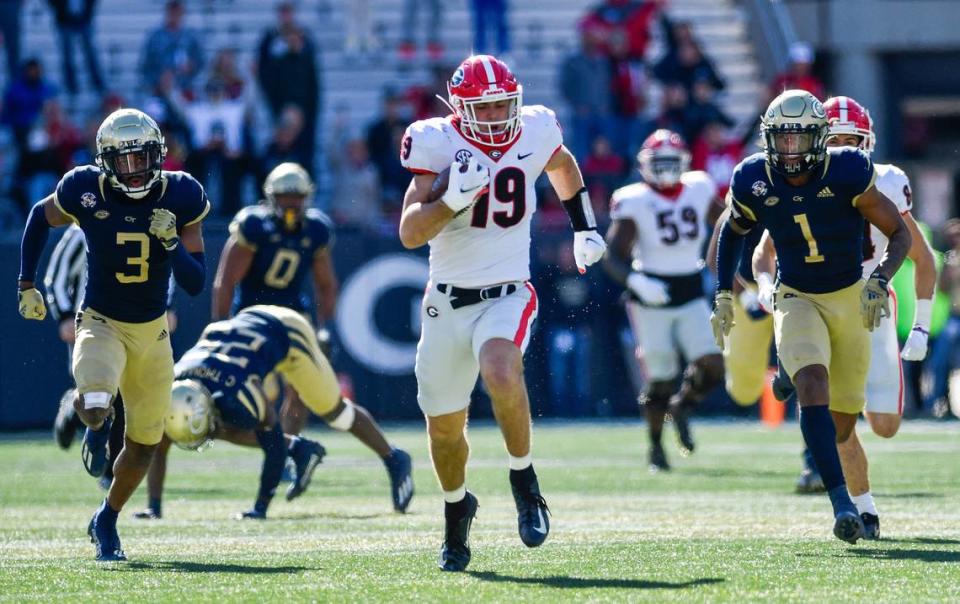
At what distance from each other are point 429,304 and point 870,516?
1.89 m

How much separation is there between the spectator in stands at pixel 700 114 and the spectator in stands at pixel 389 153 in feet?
8.63

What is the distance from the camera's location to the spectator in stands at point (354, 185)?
634 inches

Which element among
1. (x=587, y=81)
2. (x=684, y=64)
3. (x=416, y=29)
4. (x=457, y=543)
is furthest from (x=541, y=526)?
(x=416, y=29)

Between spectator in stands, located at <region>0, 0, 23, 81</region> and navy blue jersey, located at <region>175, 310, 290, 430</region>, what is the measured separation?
959 cm

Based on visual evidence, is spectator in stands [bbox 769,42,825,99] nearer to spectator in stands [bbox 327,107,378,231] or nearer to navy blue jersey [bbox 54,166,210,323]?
spectator in stands [bbox 327,107,378,231]

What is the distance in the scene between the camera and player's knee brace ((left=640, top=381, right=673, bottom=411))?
35.9 ft

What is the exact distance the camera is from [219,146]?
15539 millimetres

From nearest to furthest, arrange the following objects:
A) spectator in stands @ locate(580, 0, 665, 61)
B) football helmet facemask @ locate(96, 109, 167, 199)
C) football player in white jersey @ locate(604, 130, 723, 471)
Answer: football helmet facemask @ locate(96, 109, 167, 199), football player in white jersey @ locate(604, 130, 723, 471), spectator in stands @ locate(580, 0, 665, 61)

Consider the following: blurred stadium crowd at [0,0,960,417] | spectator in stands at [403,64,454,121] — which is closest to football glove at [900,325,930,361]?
blurred stadium crowd at [0,0,960,417]

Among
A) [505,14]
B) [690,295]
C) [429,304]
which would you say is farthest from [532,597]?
[505,14]

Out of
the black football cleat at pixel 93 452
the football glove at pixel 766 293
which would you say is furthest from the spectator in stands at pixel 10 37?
the football glove at pixel 766 293

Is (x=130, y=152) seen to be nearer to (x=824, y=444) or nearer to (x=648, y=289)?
(x=824, y=444)

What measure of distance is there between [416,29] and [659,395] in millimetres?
8218

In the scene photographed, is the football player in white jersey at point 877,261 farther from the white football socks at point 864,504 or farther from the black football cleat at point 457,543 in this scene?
the black football cleat at point 457,543
